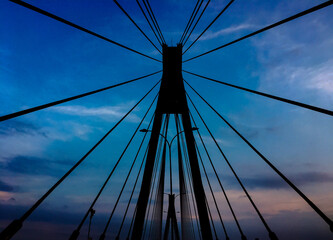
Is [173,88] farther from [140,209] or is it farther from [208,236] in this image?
[208,236]

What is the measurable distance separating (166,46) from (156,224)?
16.5 meters

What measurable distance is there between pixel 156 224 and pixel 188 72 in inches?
594

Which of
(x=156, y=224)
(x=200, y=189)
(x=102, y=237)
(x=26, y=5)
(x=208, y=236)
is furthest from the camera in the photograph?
(x=156, y=224)

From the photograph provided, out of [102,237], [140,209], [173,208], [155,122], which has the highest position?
[173,208]

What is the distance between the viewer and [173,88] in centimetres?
1716

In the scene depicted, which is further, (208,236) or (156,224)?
(156,224)

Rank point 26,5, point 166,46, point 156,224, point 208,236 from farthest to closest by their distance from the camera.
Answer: point 156,224 < point 166,46 < point 208,236 < point 26,5

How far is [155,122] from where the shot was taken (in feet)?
56.6

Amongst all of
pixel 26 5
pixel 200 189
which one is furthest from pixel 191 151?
pixel 26 5

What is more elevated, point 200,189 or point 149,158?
point 149,158

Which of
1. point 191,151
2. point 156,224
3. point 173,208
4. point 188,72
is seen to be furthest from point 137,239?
point 173,208

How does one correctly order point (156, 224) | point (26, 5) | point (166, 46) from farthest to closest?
point (156, 224) < point (166, 46) < point (26, 5)

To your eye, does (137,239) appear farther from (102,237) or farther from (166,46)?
(166,46)

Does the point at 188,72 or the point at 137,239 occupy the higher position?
the point at 188,72
